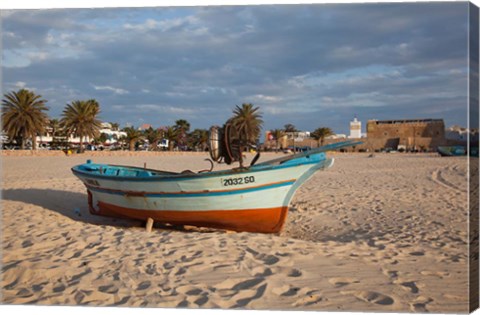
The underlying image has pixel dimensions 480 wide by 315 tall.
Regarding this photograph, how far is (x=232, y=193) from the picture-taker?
552 centimetres

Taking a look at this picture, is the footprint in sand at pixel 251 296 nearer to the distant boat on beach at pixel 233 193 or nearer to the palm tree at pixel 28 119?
the distant boat on beach at pixel 233 193

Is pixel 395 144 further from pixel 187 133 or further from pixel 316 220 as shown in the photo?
pixel 316 220

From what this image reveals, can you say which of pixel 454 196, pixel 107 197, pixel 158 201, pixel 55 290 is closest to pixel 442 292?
pixel 55 290

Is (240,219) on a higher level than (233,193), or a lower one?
lower

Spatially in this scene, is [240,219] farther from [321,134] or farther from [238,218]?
[321,134]

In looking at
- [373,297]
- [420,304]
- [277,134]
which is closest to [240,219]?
[373,297]

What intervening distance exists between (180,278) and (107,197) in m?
3.94

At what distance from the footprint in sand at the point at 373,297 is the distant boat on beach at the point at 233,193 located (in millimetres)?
2152

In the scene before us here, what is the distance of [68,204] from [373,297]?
7.46 meters

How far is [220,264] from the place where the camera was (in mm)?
4016

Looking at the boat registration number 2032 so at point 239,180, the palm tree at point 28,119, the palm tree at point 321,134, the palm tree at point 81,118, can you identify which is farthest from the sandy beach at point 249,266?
the palm tree at point 321,134

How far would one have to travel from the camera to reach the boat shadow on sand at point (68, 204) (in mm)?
7223

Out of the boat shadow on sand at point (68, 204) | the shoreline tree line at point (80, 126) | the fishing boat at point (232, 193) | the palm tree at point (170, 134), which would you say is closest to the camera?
the fishing boat at point (232, 193)

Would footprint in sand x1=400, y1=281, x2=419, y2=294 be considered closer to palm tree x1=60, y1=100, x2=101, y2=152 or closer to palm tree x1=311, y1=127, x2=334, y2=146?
palm tree x1=60, y1=100, x2=101, y2=152
